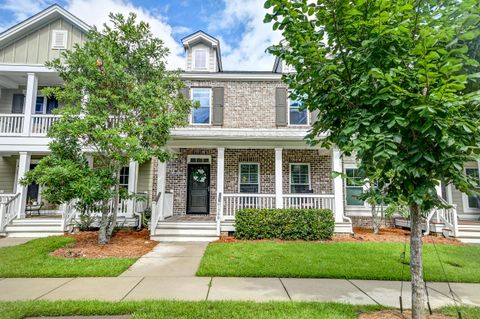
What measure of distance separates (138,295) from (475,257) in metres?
7.96

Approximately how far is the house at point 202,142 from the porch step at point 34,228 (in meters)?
0.53

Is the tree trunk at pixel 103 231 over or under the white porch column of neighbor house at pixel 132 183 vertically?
under

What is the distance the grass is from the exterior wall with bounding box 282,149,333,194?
7.41m

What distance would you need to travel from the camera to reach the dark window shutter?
11445 millimetres

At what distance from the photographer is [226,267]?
5457mm

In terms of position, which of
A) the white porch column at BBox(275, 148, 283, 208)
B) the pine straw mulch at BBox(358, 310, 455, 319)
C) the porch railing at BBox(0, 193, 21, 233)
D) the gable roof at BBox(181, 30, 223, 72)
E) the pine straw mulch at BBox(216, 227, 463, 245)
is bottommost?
the pine straw mulch at BBox(358, 310, 455, 319)

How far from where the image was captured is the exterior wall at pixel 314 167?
11062 millimetres

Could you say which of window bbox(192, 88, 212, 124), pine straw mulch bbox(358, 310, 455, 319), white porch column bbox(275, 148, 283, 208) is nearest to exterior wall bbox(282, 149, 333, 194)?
white porch column bbox(275, 148, 283, 208)

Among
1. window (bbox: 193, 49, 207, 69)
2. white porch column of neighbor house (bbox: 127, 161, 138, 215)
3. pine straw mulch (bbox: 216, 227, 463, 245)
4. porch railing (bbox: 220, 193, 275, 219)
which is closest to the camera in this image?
pine straw mulch (bbox: 216, 227, 463, 245)

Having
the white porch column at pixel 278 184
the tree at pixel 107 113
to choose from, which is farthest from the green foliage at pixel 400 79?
the white porch column at pixel 278 184

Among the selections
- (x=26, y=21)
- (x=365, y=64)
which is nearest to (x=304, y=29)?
(x=365, y=64)

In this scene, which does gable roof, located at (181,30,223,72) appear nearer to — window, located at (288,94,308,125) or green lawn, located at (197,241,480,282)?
Answer: window, located at (288,94,308,125)

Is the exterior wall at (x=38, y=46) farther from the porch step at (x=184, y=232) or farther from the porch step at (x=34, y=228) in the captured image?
the porch step at (x=184, y=232)

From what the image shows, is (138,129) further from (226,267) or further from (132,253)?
(226,267)
